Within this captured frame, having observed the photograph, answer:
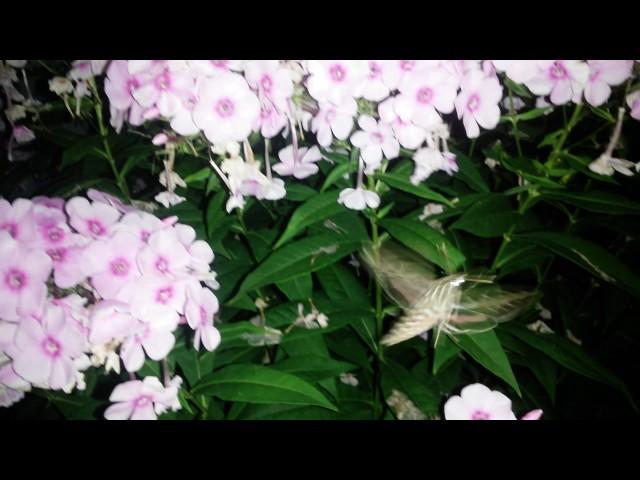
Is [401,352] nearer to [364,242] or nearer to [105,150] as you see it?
[364,242]

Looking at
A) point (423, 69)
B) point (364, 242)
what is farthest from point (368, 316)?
point (423, 69)

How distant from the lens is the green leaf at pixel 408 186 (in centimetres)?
76

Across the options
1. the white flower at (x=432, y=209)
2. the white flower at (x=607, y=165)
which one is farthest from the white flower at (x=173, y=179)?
the white flower at (x=607, y=165)

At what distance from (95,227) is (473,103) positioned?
0.57m

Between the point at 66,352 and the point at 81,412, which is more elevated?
the point at 66,352

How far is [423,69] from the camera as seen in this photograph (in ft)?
2.19

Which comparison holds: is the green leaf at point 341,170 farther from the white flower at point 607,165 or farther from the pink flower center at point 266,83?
the white flower at point 607,165

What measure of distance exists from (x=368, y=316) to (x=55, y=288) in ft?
1.73

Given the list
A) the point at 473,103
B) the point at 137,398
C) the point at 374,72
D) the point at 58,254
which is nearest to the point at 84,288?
the point at 58,254

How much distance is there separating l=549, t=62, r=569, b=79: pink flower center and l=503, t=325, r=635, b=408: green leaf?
44 centimetres

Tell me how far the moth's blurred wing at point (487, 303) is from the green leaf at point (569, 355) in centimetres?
19

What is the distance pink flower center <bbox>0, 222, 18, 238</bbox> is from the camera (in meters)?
0.60

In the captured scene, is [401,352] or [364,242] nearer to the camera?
[364,242]

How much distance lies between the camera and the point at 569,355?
83cm
